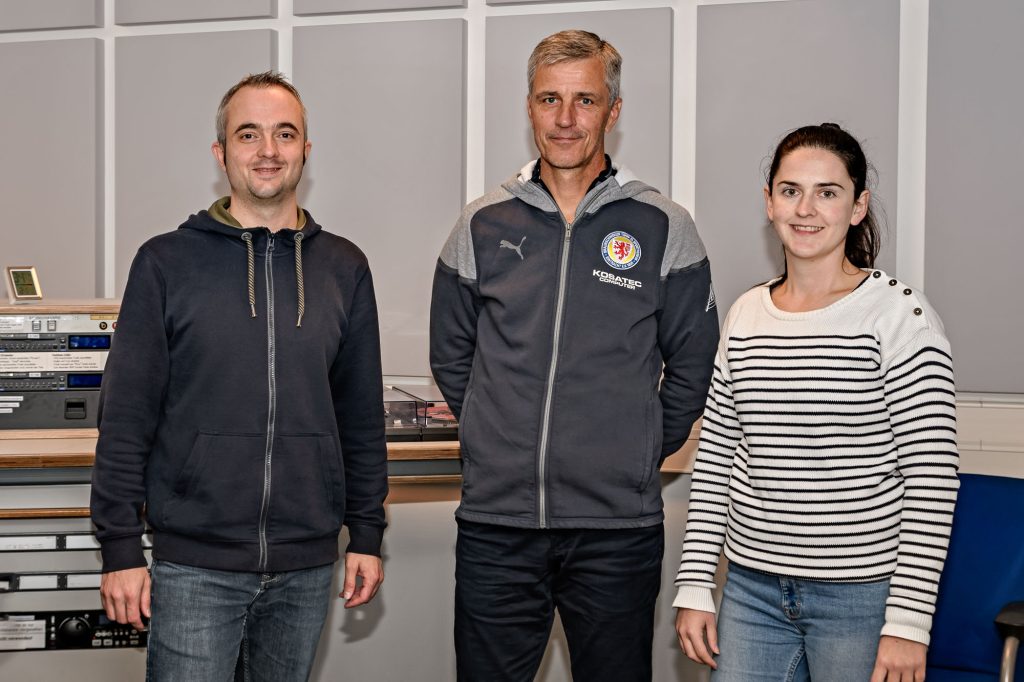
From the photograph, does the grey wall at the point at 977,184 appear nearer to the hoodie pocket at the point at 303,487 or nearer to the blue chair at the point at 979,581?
the blue chair at the point at 979,581

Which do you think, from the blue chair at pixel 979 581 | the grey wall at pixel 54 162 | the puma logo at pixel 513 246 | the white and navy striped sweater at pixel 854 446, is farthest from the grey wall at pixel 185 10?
the blue chair at pixel 979 581

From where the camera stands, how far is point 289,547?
6.09ft

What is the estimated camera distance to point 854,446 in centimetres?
165

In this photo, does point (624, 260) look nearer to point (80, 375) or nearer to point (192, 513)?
point (192, 513)

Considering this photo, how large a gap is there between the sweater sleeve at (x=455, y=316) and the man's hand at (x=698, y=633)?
0.66 metres

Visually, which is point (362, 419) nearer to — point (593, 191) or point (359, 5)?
point (593, 191)

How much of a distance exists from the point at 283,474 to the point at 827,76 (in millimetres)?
2154

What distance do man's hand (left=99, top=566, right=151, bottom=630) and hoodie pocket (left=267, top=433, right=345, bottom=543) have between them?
9.3 inches

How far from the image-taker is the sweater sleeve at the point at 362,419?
203 cm

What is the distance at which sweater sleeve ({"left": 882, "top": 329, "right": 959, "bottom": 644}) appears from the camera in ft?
5.20

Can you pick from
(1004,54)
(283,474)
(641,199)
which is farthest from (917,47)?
(283,474)

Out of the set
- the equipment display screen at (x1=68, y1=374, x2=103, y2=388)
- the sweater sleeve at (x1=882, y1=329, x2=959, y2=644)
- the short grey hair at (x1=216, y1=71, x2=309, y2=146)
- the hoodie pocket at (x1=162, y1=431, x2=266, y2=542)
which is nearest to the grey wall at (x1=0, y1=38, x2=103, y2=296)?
the equipment display screen at (x1=68, y1=374, x2=103, y2=388)

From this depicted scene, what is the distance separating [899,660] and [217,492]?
117cm

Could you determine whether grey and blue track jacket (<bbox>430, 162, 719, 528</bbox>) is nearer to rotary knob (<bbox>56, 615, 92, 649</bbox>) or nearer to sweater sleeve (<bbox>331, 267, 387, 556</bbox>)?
sweater sleeve (<bbox>331, 267, 387, 556</bbox>)
